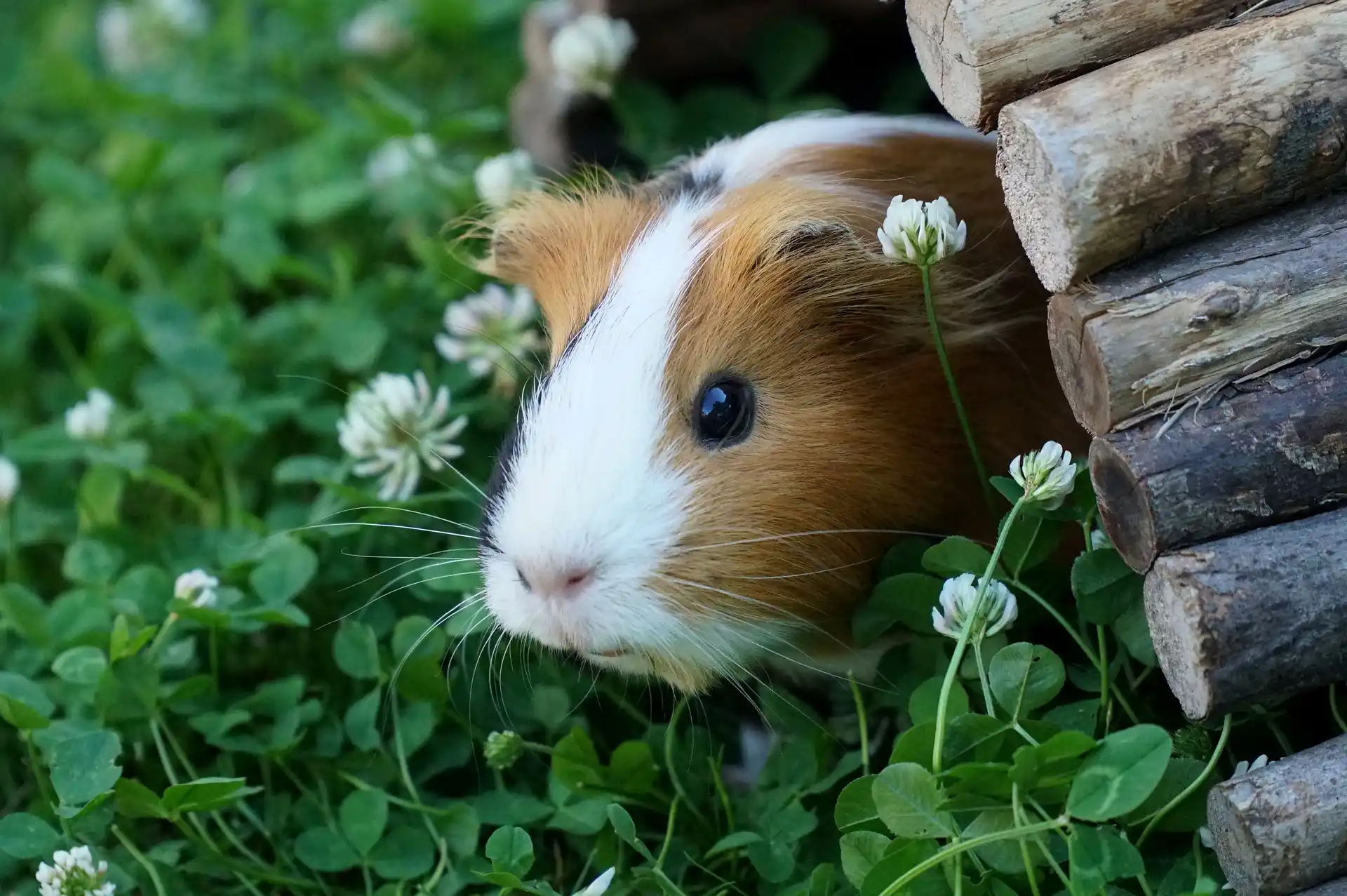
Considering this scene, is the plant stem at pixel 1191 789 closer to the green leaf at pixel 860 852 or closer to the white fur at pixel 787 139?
the green leaf at pixel 860 852

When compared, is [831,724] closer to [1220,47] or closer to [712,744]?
[712,744]

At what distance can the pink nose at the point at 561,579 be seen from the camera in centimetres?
187

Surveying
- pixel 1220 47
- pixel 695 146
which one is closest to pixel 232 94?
pixel 695 146

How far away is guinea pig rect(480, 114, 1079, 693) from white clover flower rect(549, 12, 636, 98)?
70 centimetres

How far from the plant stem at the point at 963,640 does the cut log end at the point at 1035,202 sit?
34 centimetres

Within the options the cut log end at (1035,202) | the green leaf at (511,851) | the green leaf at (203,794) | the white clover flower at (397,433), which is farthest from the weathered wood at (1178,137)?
the green leaf at (203,794)

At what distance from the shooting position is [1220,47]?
5.73 ft

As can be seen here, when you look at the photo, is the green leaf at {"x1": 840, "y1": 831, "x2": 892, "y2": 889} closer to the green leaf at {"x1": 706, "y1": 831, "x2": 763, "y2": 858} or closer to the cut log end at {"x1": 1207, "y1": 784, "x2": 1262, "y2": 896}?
the green leaf at {"x1": 706, "y1": 831, "x2": 763, "y2": 858}

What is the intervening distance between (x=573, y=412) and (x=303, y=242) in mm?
1831

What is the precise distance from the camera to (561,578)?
6.15 feet

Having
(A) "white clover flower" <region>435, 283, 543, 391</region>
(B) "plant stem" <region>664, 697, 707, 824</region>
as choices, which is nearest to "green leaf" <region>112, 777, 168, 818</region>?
(B) "plant stem" <region>664, 697, 707, 824</region>

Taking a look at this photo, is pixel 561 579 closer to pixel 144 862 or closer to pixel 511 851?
pixel 511 851

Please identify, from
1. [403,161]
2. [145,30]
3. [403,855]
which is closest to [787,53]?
[403,161]

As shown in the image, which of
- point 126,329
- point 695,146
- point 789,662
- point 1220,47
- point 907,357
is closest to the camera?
point 1220,47
